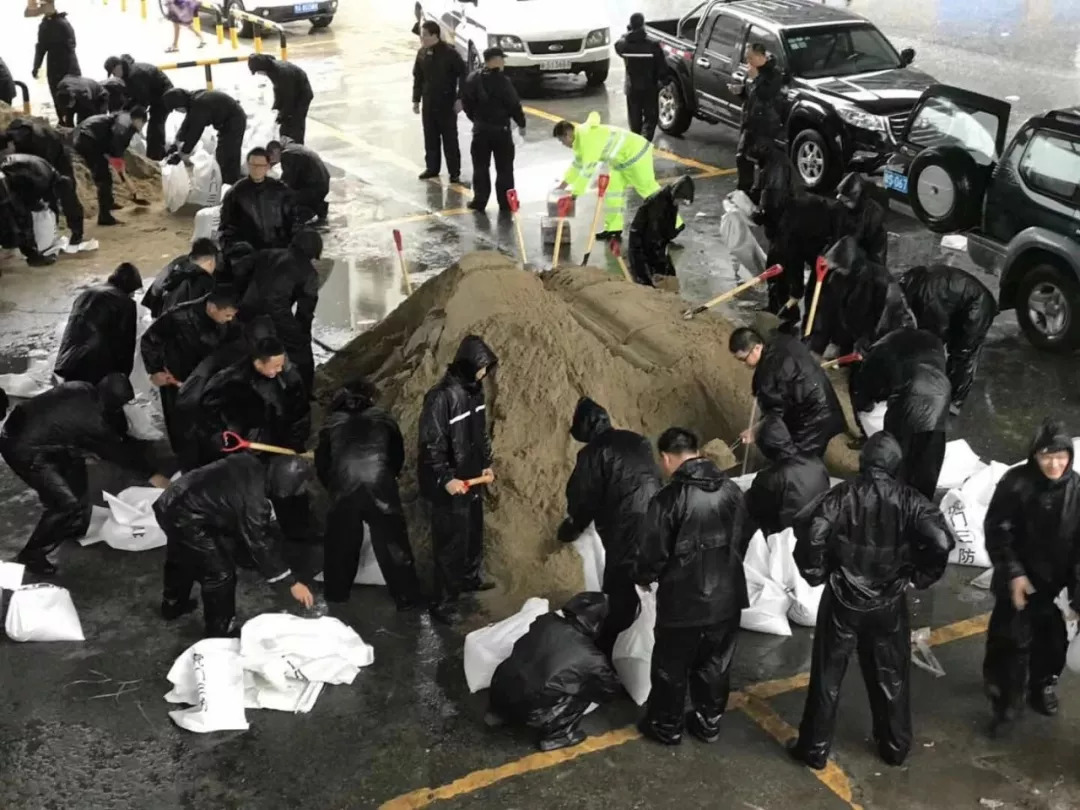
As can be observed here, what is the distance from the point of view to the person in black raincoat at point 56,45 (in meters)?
18.9

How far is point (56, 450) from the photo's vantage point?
8.30m

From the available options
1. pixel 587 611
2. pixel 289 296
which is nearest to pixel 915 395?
pixel 587 611

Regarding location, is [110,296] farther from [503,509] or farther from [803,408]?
[803,408]

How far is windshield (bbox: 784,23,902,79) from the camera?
16219 millimetres

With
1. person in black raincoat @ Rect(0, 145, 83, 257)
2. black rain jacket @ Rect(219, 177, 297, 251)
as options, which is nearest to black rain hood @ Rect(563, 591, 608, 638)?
black rain jacket @ Rect(219, 177, 297, 251)

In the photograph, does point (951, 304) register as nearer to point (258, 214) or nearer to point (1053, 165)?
point (1053, 165)

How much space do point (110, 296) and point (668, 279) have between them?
16.2ft

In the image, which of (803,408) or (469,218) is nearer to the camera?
(803,408)

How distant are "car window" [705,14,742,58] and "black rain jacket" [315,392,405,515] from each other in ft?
35.5

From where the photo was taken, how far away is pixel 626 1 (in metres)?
28.4

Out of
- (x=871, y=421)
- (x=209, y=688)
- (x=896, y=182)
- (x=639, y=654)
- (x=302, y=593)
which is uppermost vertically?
(x=896, y=182)

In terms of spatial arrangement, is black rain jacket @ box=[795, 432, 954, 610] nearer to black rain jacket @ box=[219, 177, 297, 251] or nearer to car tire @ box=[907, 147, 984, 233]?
car tire @ box=[907, 147, 984, 233]

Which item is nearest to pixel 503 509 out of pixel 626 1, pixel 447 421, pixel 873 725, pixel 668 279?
pixel 447 421

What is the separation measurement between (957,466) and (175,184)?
977 cm
